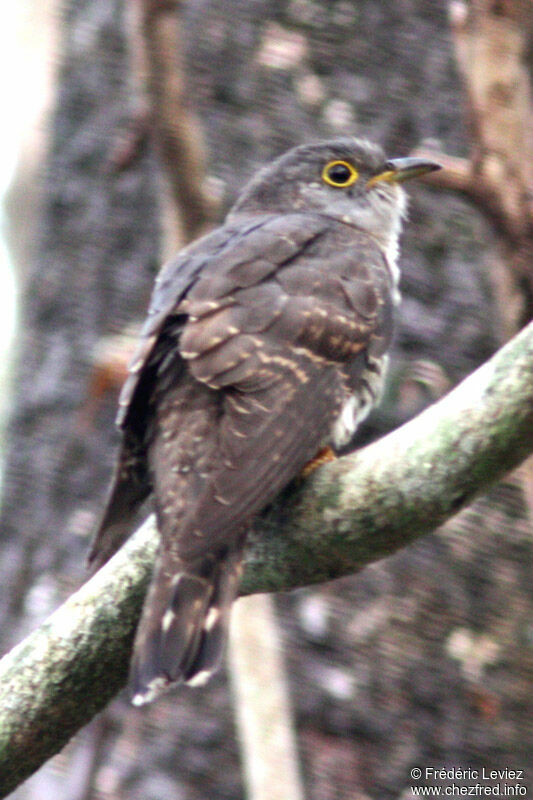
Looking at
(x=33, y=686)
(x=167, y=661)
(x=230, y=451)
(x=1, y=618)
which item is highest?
(x=230, y=451)

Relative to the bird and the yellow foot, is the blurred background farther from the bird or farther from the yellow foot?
the yellow foot

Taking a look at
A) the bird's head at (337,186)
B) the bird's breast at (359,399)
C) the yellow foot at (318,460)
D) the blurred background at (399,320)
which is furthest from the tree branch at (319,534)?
the bird's head at (337,186)

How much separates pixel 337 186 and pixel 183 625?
2189 millimetres

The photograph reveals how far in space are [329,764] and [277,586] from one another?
1125 mm

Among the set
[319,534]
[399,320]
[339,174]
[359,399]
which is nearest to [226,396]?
[319,534]

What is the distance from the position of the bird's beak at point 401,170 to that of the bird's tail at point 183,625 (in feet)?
6.00

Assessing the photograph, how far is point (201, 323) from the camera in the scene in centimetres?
323

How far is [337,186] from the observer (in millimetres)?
4539

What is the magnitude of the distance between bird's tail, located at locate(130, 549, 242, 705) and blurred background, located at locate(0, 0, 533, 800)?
1192 mm

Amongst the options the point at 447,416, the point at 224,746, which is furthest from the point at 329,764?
the point at 447,416

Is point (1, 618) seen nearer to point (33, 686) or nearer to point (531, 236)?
point (33, 686)

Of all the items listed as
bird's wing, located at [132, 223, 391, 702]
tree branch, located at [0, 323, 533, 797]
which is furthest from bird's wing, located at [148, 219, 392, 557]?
tree branch, located at [0, 323, 533, 797]

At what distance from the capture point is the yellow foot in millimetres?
3139

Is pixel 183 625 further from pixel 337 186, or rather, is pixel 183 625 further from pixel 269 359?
pixel 337 186
